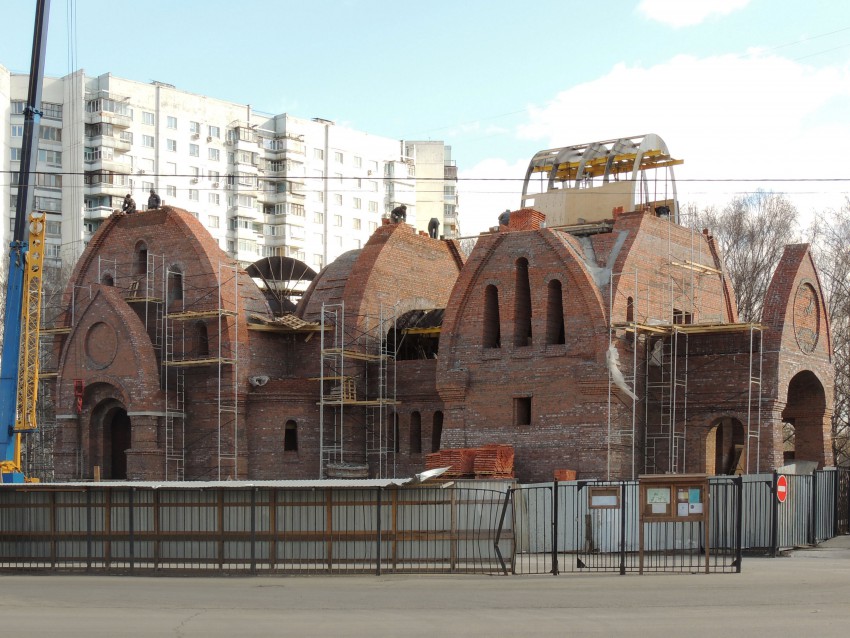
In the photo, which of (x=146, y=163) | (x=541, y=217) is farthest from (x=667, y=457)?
(x=146, y=163)

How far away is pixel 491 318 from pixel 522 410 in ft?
9.52

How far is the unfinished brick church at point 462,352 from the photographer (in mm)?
34406

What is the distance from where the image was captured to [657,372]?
35.7m

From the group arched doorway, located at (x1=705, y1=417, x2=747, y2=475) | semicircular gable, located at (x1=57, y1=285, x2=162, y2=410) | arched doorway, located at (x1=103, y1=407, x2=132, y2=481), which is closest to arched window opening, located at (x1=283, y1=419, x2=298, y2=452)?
semicircular gable, located at (x1=57, y1=285, x2=162, y2=410)

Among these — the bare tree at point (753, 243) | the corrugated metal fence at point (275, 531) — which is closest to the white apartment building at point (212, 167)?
the bare tree at point (753, 243)

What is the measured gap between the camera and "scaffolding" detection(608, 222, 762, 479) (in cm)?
3394

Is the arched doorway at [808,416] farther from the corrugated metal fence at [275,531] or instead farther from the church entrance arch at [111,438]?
the church entrance arch at [111,438]

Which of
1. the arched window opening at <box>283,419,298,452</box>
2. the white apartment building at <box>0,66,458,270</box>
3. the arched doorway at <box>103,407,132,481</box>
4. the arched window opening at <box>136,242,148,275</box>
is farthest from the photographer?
the white apartment building at <box>0,66,458,270</box>

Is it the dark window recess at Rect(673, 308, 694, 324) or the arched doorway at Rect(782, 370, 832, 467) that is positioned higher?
the dark window recess at Rect(673, 308, 694, 324)

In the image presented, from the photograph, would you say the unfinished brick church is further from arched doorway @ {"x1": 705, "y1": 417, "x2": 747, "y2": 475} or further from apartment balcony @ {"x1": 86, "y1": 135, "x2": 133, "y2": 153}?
apartment balcony @ {"x1": 86, "y1": 135, "x2": 133, "y2": 153}

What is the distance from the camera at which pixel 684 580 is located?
19969 millimetres

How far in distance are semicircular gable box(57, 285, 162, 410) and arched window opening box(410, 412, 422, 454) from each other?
7874 millimetres

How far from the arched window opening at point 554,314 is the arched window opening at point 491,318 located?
5.91 ft

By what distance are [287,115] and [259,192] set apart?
18.6ft
